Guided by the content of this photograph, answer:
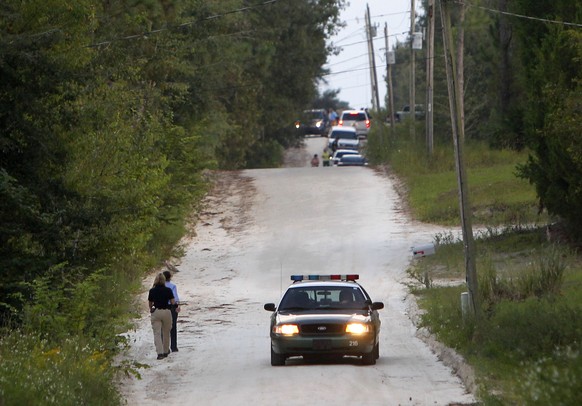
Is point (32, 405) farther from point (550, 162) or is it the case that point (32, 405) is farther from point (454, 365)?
point (550, 162)

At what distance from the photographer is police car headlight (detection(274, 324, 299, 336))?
63.3ft

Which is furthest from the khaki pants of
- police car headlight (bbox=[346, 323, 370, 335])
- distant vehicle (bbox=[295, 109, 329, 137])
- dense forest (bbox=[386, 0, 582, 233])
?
distant vehicle (bbox=[295, 109, 329, 137])

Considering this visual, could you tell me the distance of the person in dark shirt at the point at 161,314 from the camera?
2144 centimetres

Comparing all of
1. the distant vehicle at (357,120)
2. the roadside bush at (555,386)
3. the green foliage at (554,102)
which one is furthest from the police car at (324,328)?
the distant vehicle at (357,120)

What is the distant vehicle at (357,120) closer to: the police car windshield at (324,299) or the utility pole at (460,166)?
the utility pole at (460,166)

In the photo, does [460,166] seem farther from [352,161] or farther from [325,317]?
[352,161]

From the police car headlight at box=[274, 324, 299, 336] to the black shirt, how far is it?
3.02 meters

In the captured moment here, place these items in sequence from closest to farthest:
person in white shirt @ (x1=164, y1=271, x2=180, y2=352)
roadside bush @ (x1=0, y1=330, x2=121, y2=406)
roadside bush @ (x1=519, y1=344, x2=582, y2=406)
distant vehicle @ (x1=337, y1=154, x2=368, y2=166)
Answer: roadside bush @ (x1=519, y1=344, x2=582, y2=406), roadside bush @ (x1=0, y1=330, x2=121, y2=406), person in white shirt @ (x1=164, y1=271, x2=180, y2=352), distant vehicle @ (x1=337, y1=154, x2=368, y2=166)

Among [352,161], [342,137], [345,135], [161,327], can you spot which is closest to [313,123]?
[345,135]

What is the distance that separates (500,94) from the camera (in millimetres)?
57719

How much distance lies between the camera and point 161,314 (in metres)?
21.5

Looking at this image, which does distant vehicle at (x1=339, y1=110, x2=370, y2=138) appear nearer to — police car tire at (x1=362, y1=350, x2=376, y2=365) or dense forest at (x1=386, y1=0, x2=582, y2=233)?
dense forest at (x1=386, y1=0, x2=582, y2=233)

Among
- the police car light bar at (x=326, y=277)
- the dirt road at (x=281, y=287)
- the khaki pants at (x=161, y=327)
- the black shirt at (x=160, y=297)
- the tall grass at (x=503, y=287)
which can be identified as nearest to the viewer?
the tall grass at (x=503, y=287)

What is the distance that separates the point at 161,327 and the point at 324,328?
3.69 meters
